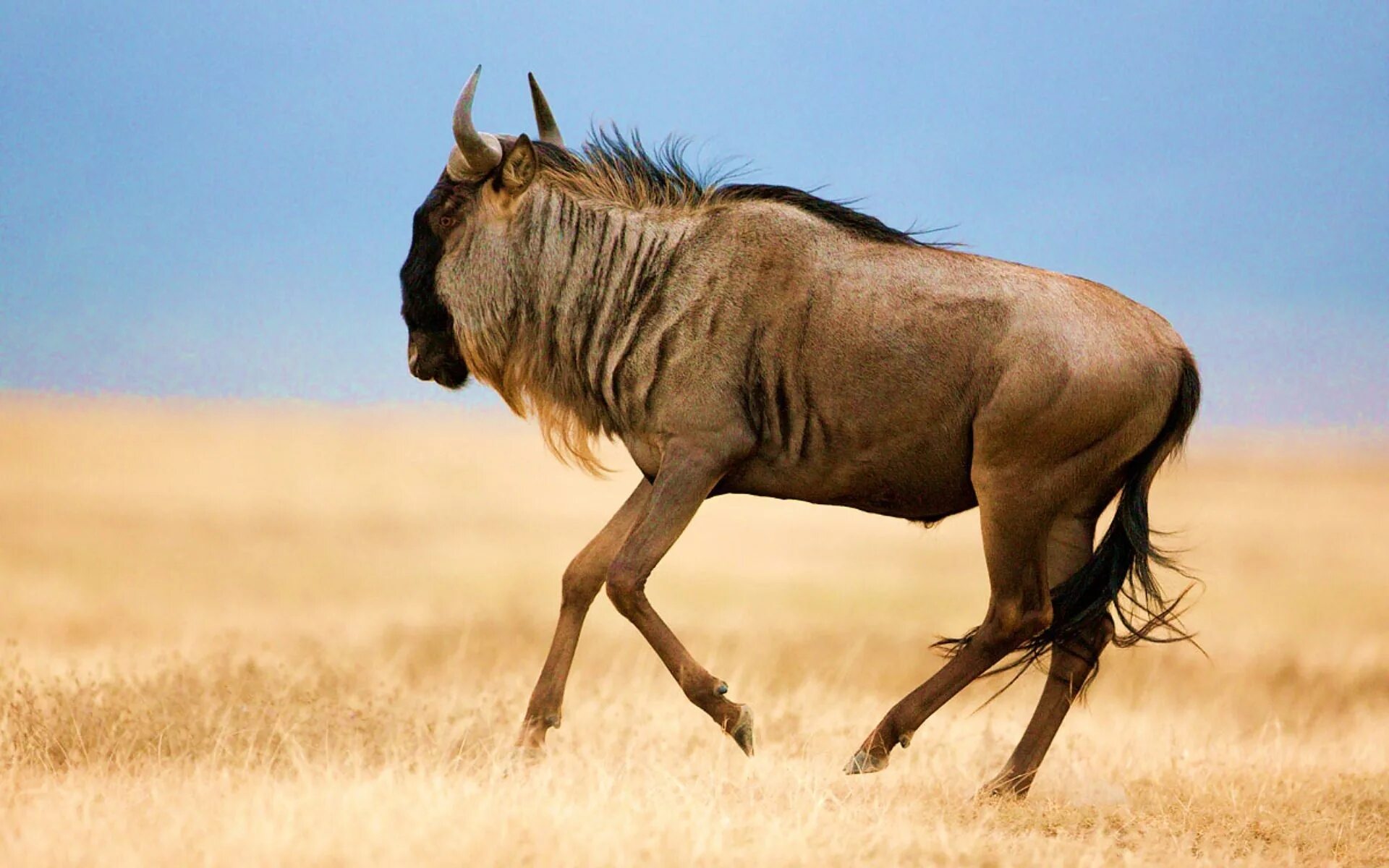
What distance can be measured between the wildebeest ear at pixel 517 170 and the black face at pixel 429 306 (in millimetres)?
348

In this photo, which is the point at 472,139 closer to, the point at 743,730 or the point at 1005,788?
the point at 743,730

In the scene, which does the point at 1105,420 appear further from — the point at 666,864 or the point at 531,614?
the point at 531,614

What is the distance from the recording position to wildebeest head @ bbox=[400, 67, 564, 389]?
25.9 ft

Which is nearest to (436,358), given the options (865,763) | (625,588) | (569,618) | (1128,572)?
(569,618)

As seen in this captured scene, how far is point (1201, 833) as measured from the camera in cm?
708

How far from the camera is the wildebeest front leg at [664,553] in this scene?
7289 mm

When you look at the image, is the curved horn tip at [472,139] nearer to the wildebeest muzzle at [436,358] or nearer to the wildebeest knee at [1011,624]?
the wildebeest muzzle at [436,358]

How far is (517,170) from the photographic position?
793 centimetres

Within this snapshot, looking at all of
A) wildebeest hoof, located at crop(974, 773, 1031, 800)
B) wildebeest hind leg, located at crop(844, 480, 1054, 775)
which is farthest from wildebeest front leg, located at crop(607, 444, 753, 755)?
wildebeest hoof, located at crop(974, 773, 1031, 800)

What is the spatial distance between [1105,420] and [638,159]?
9.24 ft

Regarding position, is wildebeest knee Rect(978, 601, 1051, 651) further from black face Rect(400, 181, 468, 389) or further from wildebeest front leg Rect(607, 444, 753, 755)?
black face Rect(400, 181, 468, 389)

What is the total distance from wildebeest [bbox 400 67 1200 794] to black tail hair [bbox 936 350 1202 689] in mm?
13

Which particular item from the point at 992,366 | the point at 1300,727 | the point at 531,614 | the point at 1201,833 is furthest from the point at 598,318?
the point at 531,614

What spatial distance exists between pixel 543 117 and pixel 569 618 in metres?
2.84
